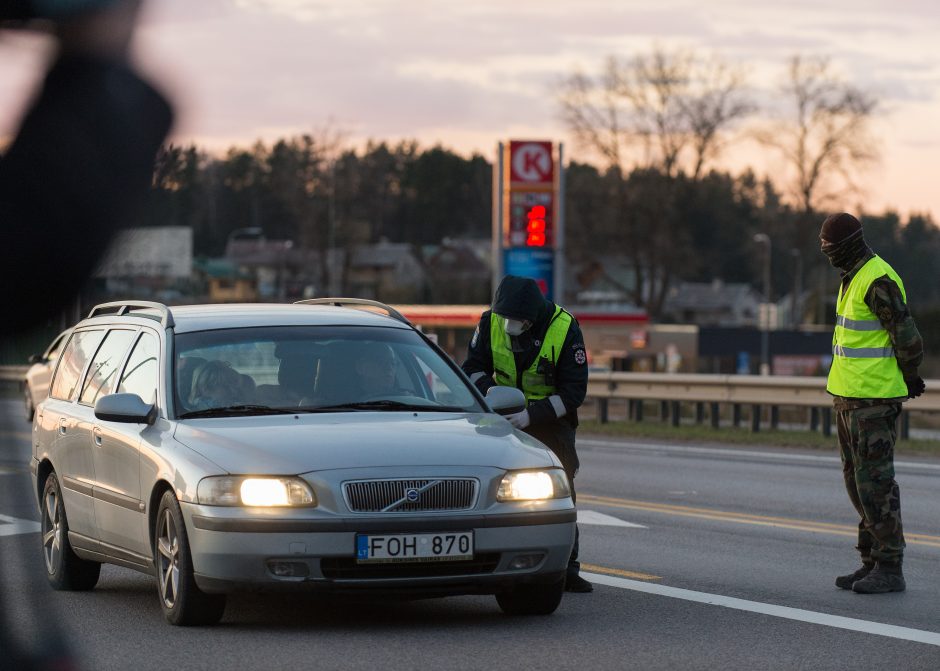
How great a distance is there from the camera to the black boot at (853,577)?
29.9ft

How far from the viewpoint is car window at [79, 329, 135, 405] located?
Answer: 9109mm

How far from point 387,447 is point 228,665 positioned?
1.24m

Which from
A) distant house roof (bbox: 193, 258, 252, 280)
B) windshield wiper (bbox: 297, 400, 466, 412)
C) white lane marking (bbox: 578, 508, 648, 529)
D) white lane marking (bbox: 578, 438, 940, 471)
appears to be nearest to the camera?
distant house roof (bbox: 193, 258, 252, 280)

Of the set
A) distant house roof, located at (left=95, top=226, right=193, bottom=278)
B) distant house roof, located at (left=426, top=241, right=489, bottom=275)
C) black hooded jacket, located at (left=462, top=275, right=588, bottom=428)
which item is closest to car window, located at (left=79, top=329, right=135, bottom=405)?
black hooded jacket, located at (left=462, top=275, right=588, bottom=428)

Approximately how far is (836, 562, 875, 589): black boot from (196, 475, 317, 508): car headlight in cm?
337

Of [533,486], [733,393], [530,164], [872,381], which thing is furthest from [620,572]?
[530,164]

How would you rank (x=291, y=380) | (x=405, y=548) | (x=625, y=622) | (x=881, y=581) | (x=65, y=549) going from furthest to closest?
(x=881, y=581) < (x=65, y=549) < (x=291, y=380) < (x=625, y=622) < (x=405, y=548)

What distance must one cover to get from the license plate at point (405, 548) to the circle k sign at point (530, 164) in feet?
82.3

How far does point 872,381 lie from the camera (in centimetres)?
909

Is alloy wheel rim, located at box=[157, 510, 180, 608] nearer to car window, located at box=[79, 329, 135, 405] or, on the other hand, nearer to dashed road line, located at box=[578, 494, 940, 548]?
car window, located at box=[79, 329, 135, 405]

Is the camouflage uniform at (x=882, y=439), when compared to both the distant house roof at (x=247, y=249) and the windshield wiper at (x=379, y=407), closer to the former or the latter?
the windshield wiper at (x=379, y=407)

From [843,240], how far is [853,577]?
1.79 m

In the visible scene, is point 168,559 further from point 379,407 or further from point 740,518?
point 740,518

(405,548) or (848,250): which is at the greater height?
(848,250)
